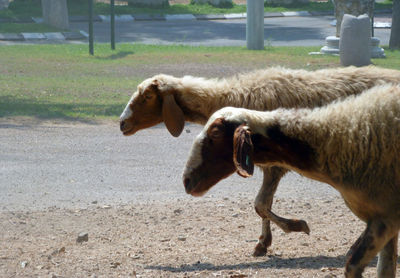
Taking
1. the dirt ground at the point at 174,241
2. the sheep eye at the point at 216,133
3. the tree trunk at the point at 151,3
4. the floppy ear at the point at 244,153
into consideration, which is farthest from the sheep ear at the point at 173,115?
the tree trunk at the point at 151,3

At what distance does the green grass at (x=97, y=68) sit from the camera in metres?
14.2

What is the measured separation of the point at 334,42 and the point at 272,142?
61.7ft

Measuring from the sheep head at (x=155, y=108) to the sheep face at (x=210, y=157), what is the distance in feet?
7.95

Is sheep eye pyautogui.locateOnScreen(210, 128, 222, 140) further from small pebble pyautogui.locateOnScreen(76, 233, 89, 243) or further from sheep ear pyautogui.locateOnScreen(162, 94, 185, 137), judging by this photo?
small pebble pyautogui.locateOnScreen(76, 233, 89, 243)

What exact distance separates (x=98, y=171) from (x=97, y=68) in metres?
11.0

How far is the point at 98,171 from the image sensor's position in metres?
9.35

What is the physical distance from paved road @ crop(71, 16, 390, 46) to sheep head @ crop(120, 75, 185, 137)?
18.7 metres

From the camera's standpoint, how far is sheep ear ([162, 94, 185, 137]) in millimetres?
7000

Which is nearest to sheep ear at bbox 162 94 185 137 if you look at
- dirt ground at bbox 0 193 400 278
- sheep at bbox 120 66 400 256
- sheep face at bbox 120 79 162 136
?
sheep at bbox 120 66 400 256

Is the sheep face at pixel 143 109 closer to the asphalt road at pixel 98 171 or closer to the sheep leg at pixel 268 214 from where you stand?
the asphalt road at pixel 98 171

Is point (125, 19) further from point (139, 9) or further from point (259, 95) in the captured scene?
point (259, 95)

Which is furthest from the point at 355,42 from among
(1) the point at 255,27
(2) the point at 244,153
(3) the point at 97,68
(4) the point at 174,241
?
(2) the point at 244,153

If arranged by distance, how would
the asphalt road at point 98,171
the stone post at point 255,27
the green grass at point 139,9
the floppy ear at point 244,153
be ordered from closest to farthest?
the floppy ear at point 244,153 < the asphalt road at point 98,171 < the stone post at point 255,27 < the green grass at point 139,9

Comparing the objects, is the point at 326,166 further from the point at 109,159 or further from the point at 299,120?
the point at 109,159
